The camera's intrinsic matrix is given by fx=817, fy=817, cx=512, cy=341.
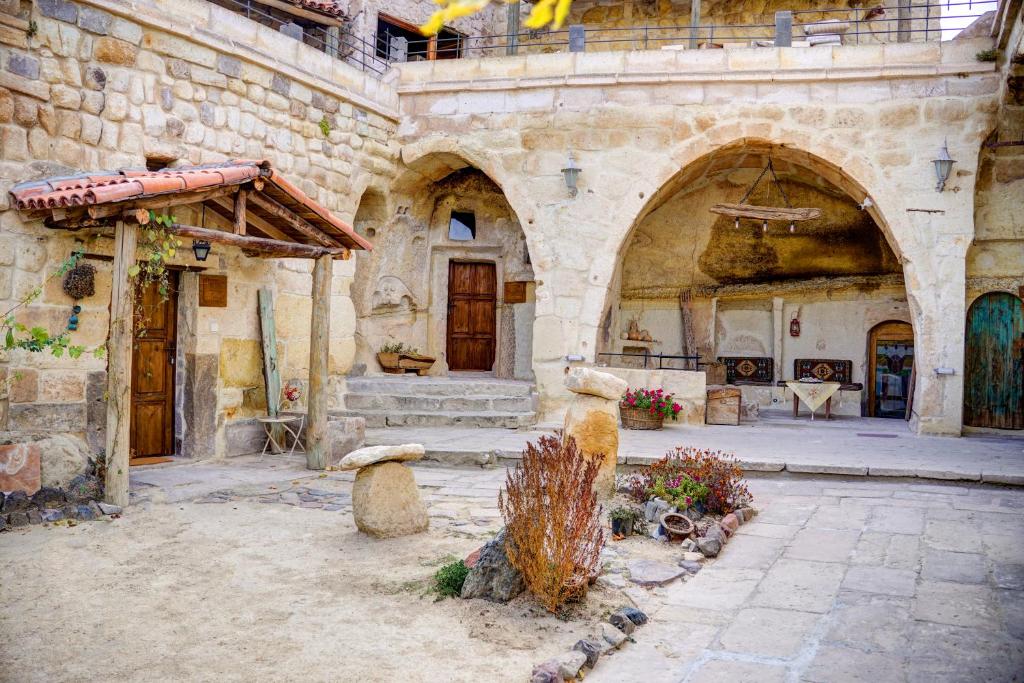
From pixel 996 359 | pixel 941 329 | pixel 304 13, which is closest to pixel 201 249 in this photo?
pixel 304 13

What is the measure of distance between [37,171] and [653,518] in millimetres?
6036

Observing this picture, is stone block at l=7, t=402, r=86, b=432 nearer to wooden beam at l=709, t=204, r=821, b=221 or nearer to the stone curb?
the stone curb

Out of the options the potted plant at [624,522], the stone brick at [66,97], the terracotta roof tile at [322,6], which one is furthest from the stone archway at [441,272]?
the potted plant at [624,522]

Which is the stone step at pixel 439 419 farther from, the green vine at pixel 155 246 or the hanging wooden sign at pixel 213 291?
the green vine at pixel 155 246

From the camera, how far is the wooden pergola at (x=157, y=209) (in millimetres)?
6266

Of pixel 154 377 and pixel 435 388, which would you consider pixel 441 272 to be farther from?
pixel 154 377

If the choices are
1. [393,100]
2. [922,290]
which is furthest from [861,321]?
[393,100]

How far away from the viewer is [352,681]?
11.1ft

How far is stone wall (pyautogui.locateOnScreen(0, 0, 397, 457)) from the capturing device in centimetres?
706

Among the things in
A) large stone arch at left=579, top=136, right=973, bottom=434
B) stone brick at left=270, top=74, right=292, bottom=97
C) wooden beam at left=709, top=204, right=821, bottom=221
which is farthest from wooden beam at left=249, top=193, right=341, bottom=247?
wooden beam at left=709, top=204, right=821, bottom=221

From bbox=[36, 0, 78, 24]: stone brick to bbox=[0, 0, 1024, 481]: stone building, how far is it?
2cm

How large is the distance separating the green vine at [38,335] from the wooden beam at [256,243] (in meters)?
0.85

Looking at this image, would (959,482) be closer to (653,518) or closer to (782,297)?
(653,518)

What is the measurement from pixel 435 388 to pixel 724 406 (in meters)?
4.24
